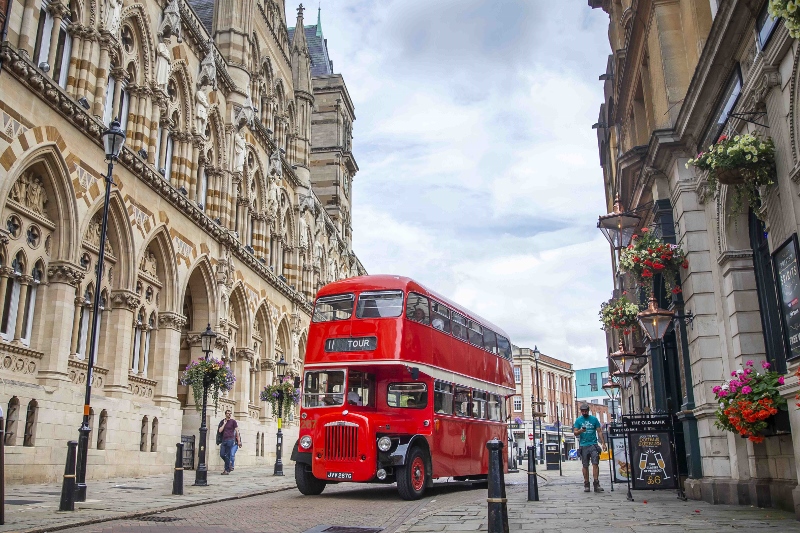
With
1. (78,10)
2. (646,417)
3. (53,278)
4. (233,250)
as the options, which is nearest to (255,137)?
(233,250)

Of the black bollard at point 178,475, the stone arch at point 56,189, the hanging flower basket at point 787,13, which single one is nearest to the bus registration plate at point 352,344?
the black bollard at point 178,475

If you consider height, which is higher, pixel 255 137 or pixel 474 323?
pixel 255 137

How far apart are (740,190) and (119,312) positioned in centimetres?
1649

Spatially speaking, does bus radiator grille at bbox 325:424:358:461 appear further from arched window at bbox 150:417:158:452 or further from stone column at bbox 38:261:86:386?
arched window at bbox 150:417:158:452

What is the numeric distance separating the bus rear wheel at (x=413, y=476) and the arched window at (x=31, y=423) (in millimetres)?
8166

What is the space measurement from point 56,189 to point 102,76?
12.3 ft

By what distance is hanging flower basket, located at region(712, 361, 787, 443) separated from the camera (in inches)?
379

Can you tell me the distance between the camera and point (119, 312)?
66.2 ft

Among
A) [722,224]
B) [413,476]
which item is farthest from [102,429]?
[722,224]

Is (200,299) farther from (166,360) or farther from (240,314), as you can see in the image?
(166,360)

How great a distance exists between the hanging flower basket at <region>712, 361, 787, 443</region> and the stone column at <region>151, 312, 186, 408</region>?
17441mm

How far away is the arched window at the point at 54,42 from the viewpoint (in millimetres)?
17016

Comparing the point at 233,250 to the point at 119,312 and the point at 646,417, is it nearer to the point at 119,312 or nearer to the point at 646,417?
the point at 119,312

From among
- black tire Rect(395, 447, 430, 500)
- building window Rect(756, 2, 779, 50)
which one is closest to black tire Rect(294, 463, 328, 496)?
black tire Rect(395, 447, 430, 500)
